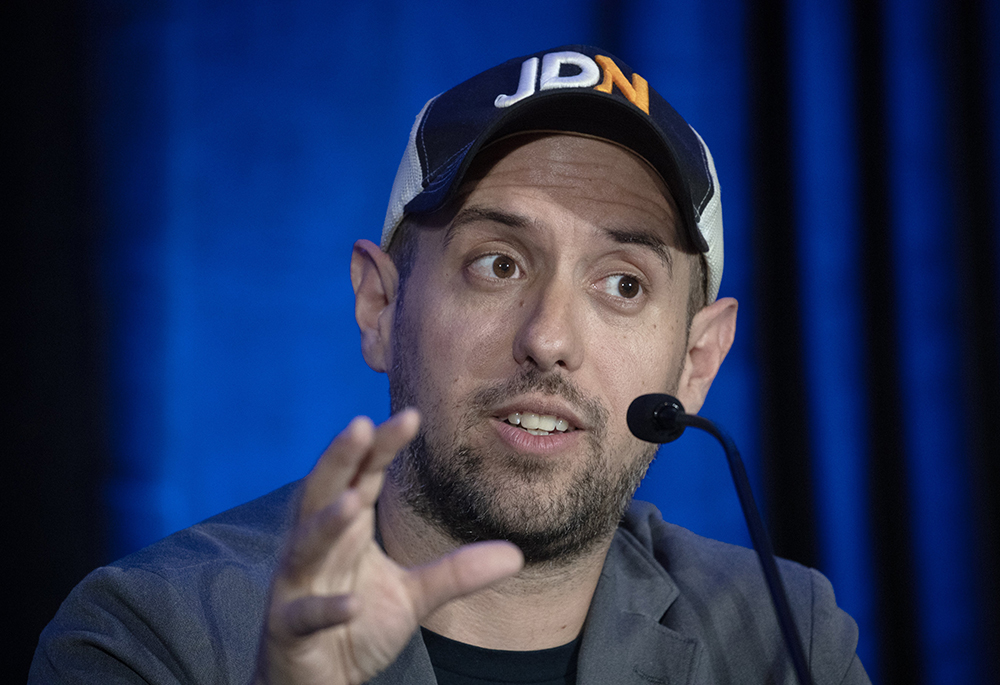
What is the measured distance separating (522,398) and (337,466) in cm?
57

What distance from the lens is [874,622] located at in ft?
7.66

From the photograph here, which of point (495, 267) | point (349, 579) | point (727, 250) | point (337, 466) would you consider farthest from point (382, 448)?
point (727, 250)

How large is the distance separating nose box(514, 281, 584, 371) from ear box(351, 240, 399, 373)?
0.30m

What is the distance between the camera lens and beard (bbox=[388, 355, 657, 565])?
1375 millimetres

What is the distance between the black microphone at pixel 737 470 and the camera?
37.1 inches

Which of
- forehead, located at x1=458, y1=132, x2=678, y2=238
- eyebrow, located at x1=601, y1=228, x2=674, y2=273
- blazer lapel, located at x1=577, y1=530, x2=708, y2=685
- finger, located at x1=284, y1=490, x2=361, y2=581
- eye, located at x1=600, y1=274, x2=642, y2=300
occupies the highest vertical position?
forehead, located at x1=458, y1=132, x2=678, y2=238

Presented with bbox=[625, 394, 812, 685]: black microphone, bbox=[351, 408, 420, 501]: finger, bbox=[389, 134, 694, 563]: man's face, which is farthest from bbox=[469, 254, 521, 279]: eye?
bbox=[351, 408, 420, 501]: finger

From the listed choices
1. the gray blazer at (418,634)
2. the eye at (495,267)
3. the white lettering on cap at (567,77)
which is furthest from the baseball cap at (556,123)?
the gray blazer at (418,634)

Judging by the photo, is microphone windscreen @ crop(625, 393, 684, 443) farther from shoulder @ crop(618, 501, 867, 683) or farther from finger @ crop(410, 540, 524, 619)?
shoulder @ crop(618, 501, 867, 683)

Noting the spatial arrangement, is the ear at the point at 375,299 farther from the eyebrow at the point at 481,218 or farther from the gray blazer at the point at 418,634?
the gray blazer at the point at 418,634

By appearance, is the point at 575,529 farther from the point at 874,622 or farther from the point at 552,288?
the point at 874,622

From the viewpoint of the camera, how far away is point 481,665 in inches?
55.9

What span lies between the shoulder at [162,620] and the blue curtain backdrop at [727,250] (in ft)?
2.74

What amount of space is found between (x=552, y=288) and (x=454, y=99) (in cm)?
41
